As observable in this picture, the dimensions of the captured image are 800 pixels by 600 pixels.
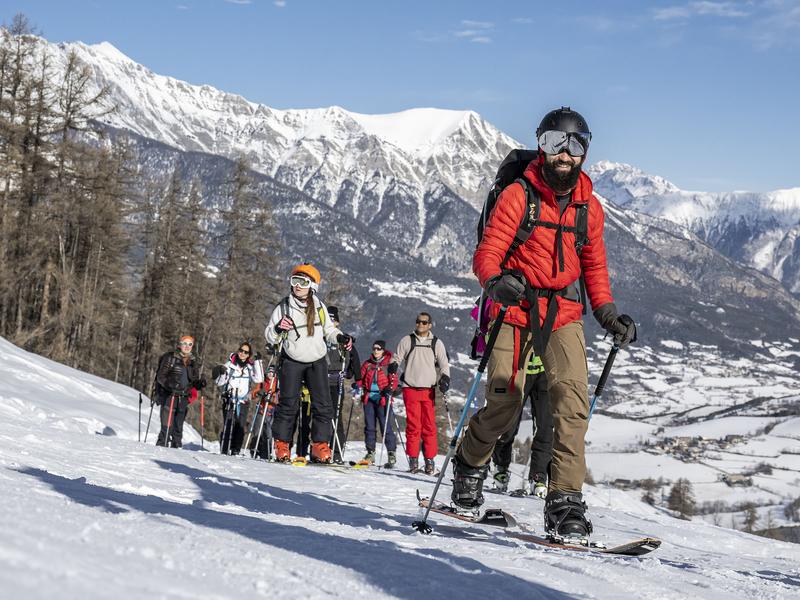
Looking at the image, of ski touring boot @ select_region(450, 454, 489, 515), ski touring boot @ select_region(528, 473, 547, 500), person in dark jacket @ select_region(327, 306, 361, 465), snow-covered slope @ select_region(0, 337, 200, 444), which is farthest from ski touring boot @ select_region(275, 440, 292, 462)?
ski touring boot @ select_region(450, 454, 489, 515)

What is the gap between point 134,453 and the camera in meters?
8.88

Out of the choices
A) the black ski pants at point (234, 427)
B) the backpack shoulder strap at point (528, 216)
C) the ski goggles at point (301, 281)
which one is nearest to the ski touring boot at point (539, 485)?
the ski goggles at point (301, 281)

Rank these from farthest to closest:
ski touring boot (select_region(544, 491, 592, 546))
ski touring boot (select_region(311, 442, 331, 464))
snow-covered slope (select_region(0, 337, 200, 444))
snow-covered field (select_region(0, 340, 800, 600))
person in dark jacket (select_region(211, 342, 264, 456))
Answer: person in dark jacket (select_region(211, 342, 264, 456)), snow-covered slope (select_region(0, 337, 200, 444)), ski touring boot (select_region(311, 442, 331, 464)), ski touring boot (select_region(544, 491, 592, 546)), snow-covered field (select_region(0, 340, 800, 600))

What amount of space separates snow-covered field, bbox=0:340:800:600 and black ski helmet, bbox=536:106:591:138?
2.66 metres

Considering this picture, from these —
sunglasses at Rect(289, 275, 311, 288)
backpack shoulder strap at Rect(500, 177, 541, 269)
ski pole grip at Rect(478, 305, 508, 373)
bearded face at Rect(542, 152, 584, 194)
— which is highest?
bearded face at Rect(542, 152, 584, 194)

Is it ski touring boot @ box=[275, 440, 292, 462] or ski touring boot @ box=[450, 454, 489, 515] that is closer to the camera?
ski touring boot @ box=[450, 454, 489, 515]

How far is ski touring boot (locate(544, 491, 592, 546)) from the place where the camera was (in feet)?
17.6

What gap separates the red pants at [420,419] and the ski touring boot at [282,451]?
240 centimetres

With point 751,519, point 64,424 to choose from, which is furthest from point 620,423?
point 64,424

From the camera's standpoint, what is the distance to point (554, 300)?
553 centimetres

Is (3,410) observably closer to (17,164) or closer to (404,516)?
(404,516)

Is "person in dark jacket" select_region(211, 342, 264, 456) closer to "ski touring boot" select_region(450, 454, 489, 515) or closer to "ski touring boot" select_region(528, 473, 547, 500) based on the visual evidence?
"ski touring boot" select_region(528, 473, 547, 500)

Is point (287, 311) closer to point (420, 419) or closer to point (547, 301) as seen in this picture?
point (420, 419)

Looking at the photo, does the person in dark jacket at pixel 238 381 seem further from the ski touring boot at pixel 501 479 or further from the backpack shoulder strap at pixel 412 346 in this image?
the ski touring boot at pixel 501 479
